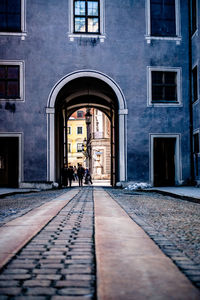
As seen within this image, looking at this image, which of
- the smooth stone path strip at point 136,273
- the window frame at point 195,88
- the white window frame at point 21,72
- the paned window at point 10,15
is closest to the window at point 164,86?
the window frame at point 195,88

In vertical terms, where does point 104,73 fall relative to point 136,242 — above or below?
above

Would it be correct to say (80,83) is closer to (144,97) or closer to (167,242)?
(144,97)

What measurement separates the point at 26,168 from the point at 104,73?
5866 millimetres

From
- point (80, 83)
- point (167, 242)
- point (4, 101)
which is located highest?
point (80, 83)

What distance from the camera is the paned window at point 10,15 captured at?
1678 centimetres

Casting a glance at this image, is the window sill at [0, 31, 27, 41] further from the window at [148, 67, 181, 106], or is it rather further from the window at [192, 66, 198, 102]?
the window at [192, 66, 198, 102]

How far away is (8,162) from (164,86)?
8.41 m

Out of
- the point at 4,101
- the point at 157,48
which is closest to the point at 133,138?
the point at 157,48

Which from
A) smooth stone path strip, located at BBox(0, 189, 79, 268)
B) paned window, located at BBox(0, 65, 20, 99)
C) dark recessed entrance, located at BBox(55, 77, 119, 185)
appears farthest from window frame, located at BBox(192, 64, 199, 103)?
smooth stone path strip, located at BBox(0, 189, 79, 268)

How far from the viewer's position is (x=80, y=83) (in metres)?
19.0

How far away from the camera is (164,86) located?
56.7ft

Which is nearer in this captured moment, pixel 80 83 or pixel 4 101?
pixel 4 101

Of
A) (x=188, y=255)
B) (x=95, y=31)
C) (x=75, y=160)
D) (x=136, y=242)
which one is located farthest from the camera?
(x=75, y=160)

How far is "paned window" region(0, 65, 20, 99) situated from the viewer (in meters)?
16.5
